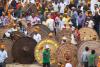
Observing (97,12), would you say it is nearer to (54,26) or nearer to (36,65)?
(54,26)

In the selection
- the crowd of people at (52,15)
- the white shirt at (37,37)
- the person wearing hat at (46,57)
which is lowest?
the person wearing hat at (46,57)

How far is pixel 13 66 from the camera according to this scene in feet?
121

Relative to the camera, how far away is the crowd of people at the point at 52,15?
39500mm

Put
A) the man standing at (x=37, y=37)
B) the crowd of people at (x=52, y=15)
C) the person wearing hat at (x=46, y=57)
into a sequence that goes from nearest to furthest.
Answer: the person wearing hat at (x=46, y=57) → the man standing at (x=37, y=37) → the crowd of people at (x=52, y=15)

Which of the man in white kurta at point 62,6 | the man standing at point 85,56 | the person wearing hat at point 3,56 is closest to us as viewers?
the man standing at point 85,56

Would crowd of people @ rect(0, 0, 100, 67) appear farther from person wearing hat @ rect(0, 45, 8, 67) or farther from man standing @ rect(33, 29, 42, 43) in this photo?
person wearing hat @ rect(0, 45, 8, 67)

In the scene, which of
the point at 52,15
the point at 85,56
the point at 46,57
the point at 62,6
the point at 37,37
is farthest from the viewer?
the point at 62,6

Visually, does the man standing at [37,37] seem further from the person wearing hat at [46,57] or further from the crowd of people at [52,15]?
the person wearing hat at [46,57]

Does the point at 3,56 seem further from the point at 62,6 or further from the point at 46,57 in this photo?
the point at 62,6

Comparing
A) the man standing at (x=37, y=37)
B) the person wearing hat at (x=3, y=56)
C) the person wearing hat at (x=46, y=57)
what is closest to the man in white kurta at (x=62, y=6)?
the man standing at (x=37, y=37)

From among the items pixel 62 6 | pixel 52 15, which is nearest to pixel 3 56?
pixel 52 15

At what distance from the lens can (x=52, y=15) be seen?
41.1 meters

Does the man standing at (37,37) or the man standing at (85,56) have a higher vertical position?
the man standing at (37,37)

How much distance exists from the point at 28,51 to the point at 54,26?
3.17 metres
